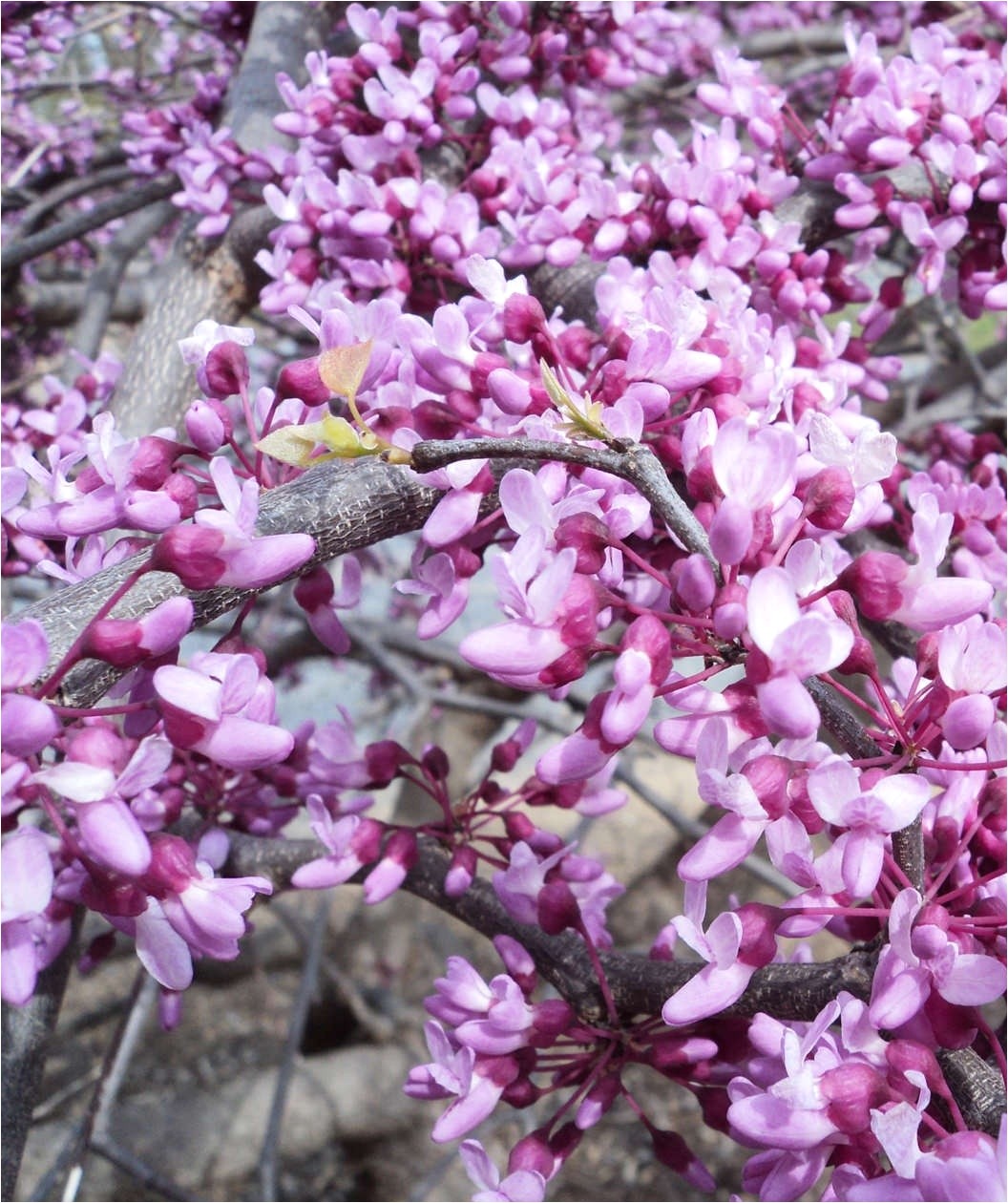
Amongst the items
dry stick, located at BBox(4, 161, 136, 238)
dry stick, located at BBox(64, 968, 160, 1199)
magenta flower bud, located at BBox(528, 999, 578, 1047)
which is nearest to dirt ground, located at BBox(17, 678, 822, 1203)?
dry stick, located at BBox(64, 968, 160, 1199)

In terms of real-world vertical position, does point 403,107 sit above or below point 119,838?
above

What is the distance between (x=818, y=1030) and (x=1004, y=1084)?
6.7 inches

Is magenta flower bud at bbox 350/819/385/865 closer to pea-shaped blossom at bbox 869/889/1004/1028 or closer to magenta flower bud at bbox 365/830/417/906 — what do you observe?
magenta flower bud at bbox 365/830/417/906

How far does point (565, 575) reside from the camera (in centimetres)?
70

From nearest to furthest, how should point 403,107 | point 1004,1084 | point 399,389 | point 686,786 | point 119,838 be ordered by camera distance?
point 119,838 → point 1004,1084 → point 399,389 → point 403,107 → point 686,786

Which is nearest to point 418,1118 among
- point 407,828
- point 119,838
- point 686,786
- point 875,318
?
point 686,786

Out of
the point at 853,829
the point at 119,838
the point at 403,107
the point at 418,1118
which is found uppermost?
the point at 403,107

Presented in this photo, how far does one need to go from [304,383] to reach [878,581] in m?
0.51

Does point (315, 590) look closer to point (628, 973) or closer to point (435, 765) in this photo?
point (435, 765)

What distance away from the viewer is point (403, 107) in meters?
1.56

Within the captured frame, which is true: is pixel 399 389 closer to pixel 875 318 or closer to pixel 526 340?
pixel 526 340

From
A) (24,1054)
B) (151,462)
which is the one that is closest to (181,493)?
(151,462)

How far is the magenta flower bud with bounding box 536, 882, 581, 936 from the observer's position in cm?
111

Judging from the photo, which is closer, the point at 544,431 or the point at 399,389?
the point at 544,431
